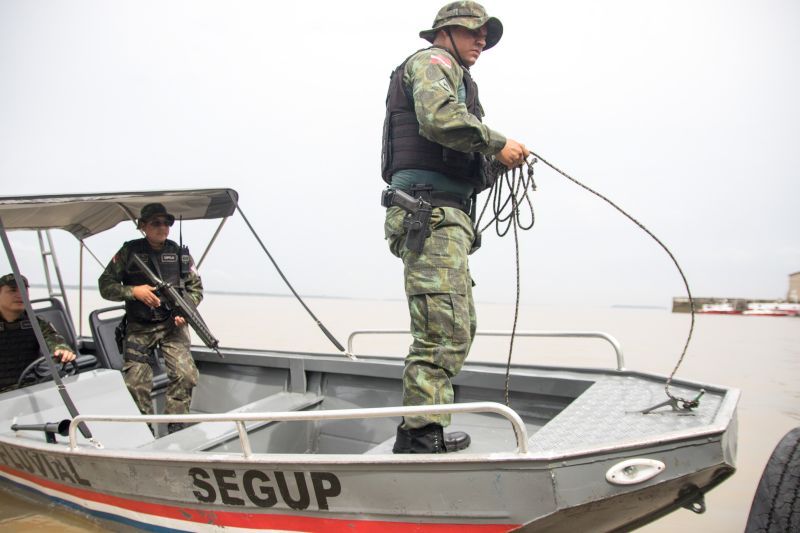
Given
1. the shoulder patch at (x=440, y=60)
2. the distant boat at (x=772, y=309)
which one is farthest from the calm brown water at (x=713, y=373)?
the distant boat at (x=772, y=309)

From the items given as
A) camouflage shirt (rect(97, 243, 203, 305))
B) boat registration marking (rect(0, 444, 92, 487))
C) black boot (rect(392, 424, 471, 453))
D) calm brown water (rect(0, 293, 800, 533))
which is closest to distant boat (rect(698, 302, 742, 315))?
calm brown water (rect(0, 293, 800, 533))

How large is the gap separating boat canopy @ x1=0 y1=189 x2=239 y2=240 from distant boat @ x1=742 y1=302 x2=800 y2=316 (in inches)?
1198

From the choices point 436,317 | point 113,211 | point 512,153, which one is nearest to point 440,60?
point 512,153

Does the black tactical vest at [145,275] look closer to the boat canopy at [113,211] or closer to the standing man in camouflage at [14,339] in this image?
the boat canopy at [113,211]

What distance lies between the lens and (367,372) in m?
4.25

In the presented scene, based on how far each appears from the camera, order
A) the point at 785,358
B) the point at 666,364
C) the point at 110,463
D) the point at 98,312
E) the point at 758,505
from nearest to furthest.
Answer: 1. the point at 758,505
2. the point at 110,463
3. the point at 98,312
4. the point at 666,364
5. the point at 785,358

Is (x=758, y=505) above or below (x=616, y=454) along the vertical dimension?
below

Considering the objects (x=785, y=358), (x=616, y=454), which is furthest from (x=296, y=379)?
(x=785, y=358)

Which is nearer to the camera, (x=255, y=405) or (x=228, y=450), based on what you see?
(x=228, y=450)

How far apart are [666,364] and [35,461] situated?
9847 millimetres

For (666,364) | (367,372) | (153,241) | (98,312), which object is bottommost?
(666,364)

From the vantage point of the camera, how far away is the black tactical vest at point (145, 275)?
4.37 meters

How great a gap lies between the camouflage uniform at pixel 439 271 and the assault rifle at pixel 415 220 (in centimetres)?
3

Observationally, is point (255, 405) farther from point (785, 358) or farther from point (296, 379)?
point (785, 358)
